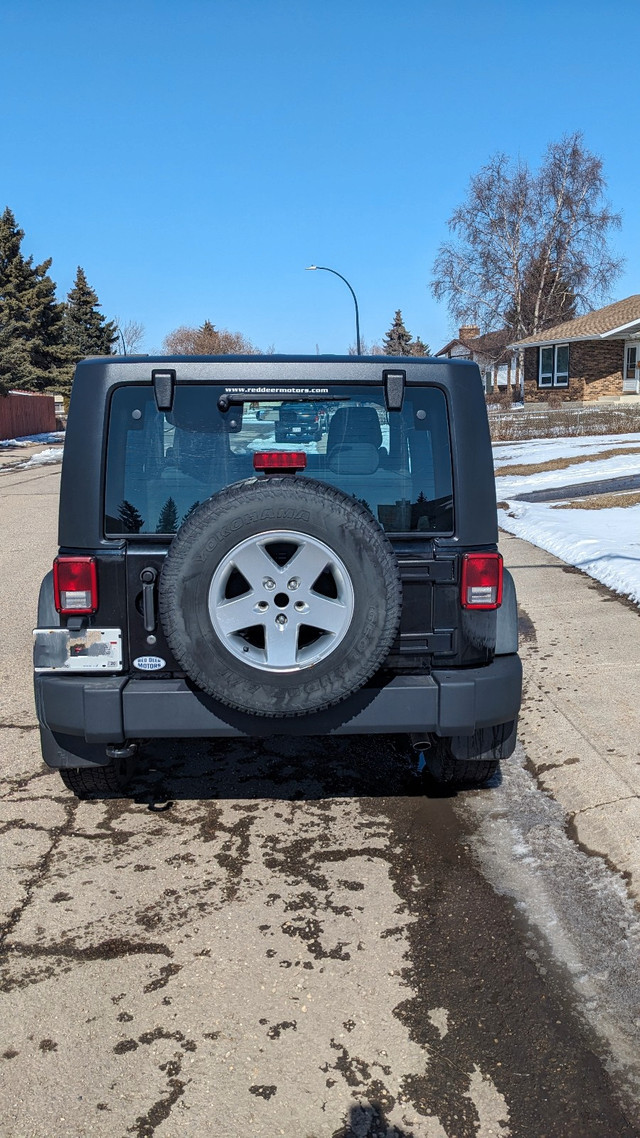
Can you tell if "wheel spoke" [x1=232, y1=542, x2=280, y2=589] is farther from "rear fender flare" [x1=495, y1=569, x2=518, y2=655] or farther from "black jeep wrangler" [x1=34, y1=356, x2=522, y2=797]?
"rear fender flare" [x1=495, y1=569, x2=518, y2=655]

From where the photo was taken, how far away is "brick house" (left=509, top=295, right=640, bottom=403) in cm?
4566

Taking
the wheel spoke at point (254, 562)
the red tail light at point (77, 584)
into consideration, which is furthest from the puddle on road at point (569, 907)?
the red tail light at point (77, 584)

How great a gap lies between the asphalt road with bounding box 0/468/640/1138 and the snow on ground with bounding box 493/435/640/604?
4.24m

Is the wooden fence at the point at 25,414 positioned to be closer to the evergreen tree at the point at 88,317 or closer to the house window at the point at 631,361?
the evergreen tree at the point at 88,317

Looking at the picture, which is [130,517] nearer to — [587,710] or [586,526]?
[587,710]

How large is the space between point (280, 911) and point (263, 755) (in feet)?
5.04

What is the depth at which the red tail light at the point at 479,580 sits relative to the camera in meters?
3.44

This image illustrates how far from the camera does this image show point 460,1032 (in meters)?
2.59

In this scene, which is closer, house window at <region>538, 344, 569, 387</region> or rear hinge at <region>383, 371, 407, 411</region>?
rear hinge at <region>383, 371, 407, 411</region>

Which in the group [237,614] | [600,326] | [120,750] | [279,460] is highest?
[600,326]

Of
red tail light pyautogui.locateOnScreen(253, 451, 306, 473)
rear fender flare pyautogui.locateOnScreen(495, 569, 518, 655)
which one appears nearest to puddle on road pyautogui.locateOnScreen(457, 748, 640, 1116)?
rear fender flare pyautogui.locateOnScreen(495, 569, 518, 655)

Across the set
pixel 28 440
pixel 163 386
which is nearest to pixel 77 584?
pixel 163 386

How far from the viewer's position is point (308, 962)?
293 centimetres

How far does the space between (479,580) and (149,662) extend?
1.28 m
